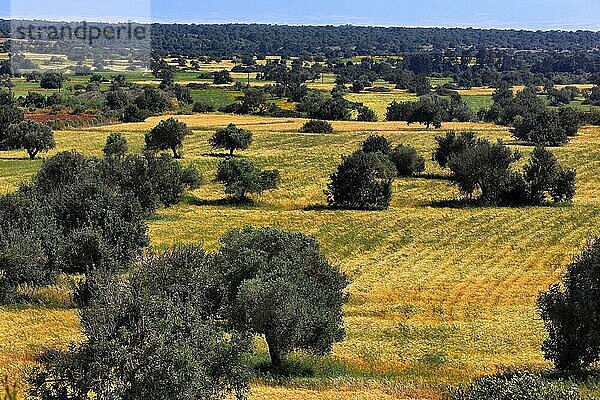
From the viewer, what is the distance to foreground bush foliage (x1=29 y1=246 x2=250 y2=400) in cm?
1866

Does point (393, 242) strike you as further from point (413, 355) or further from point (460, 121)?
point (460, 121)

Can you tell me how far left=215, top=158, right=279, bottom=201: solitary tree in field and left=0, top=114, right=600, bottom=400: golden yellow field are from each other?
1.79 meters

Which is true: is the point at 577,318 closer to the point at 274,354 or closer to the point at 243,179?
the point at 274,354

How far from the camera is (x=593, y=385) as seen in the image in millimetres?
25469

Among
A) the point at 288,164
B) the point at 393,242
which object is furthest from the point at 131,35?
the point at 393,242

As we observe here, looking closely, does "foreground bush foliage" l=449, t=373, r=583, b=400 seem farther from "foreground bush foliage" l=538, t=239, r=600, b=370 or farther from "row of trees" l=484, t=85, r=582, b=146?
"row of trees" l=484, t=85, r=582, b=146

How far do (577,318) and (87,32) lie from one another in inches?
4435

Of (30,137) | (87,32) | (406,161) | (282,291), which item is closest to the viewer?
(282,291)

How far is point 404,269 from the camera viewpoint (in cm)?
4734

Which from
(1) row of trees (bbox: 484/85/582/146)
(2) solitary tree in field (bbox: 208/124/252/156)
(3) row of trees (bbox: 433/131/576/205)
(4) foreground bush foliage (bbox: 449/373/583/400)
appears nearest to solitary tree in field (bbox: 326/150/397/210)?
(3) row of trees (bbox: 433/131/576/205)

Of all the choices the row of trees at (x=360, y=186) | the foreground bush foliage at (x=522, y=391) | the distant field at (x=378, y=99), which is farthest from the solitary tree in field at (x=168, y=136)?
the foreground bush foliage at (x=522, y=391)

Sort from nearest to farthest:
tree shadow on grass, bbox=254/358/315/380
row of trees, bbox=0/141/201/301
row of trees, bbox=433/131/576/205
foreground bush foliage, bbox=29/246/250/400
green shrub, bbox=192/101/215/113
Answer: foreground bush foliage, bbox=29/246/250/400, tree shadow on grass, bbox=254/358/315/380, row of trees, bbox=0/141/201/301, row of trees, bbox=433/131/576/205, green shrub, bbox=192/101/215/113

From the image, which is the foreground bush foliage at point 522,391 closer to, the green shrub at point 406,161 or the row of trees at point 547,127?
the green shrub at point 406,161

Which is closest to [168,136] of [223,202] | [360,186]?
[223,202]
